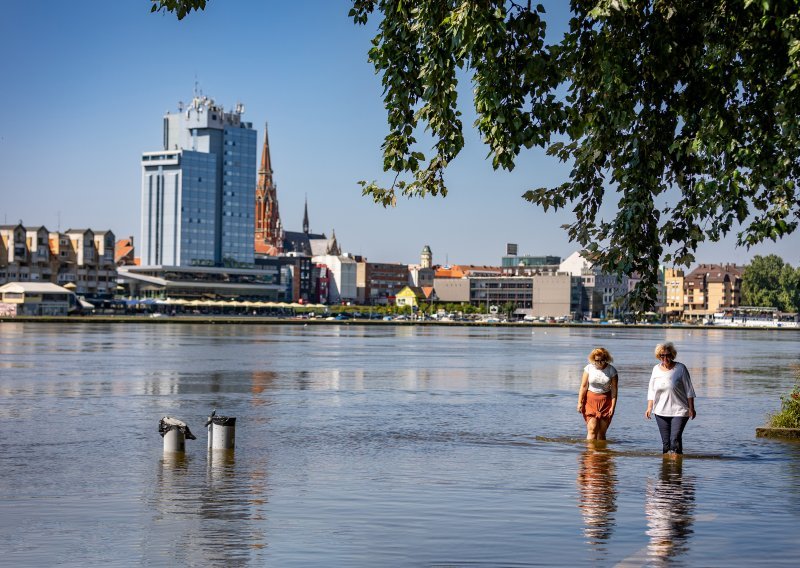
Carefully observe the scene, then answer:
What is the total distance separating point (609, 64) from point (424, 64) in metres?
1.91

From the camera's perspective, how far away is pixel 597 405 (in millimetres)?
22609

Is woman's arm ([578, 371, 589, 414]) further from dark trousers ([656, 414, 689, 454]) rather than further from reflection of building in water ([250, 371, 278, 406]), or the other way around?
reflection of building in water ([250, 371, 278, 406])

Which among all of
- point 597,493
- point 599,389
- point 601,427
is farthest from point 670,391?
point 601,427

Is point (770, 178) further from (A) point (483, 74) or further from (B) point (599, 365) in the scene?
(B) point (599, 365)

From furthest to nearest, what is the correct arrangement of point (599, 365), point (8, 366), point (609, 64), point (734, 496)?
point (8, 366) → point (599, 365) → point (734, 496) → point (609, 64)

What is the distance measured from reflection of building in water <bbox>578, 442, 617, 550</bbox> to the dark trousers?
113cm

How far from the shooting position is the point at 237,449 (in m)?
24.8

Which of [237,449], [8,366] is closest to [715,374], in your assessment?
[8,366]

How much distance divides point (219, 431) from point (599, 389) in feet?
25.7

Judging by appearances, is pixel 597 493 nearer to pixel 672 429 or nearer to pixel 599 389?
pixel 672 429

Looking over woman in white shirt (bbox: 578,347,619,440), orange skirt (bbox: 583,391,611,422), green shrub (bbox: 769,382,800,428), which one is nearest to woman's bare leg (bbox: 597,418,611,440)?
woman in white shirt (bbox: 578,347,619,440)

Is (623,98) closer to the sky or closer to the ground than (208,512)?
closer to the sky

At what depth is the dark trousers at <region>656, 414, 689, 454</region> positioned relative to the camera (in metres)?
20.7

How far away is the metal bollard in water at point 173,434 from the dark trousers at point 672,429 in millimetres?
9319
